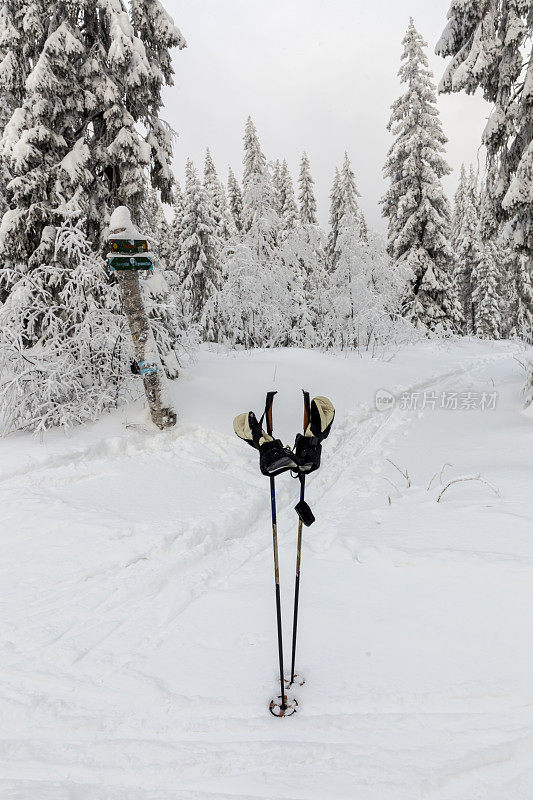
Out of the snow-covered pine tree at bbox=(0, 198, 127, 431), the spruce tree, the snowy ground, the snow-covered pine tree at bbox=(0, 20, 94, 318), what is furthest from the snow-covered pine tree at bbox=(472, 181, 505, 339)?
the snow-covered pine tree at bbox=(0, 198, 127, 431)

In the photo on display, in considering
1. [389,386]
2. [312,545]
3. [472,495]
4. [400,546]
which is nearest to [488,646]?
[400,546]

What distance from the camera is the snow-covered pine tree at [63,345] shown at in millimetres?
7008

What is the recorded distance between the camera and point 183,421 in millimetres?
7562

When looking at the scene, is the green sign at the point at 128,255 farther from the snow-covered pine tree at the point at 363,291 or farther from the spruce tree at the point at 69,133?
the snow-covered pine tree at the point at 363,291

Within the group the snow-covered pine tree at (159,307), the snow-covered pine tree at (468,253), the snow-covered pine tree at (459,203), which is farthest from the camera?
the snow-covered pine tree at (459,203)

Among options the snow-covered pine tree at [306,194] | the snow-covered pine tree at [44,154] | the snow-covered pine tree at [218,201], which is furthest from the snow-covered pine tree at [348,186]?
the snow-covered pine tree at [44,154]

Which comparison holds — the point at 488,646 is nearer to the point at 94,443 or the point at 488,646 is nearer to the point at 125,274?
the point at 94,443

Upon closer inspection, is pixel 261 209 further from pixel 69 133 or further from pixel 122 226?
pixel 122 226

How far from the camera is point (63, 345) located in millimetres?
7438

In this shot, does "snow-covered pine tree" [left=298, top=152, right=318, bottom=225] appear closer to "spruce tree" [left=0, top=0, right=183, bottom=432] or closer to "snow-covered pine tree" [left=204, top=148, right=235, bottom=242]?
"snow-covered pine tree" [left=204, top=148, right=235, bottom=242]

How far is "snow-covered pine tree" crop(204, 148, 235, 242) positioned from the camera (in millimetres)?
32969

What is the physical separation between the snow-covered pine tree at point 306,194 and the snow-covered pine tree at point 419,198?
6.57 meters

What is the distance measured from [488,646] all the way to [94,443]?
5693 millimetres

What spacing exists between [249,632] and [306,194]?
107 feet
